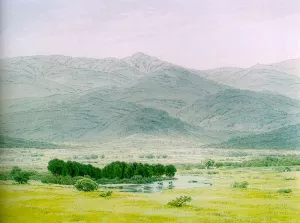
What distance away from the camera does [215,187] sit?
441 centimetres

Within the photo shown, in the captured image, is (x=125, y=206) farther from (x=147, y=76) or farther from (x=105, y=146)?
(x=147, y=76)

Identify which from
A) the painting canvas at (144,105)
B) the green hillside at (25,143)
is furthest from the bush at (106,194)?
the green hillside at (25,143)

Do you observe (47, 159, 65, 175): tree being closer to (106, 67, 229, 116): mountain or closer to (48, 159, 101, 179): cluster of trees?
(48, 159, 101, 179): cluster of trees

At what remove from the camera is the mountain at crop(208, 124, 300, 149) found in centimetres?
445

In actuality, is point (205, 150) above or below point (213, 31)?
below

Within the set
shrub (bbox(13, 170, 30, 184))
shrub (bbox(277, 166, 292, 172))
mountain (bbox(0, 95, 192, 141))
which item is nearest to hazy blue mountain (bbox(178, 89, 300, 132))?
mountain (bbox(0, 95, 192, 141))

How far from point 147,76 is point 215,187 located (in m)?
1.06

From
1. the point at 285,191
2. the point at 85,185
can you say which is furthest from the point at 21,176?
the point at 285,191

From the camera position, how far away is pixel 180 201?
14.2 feet

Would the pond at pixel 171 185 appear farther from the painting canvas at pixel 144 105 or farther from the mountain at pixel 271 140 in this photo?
the mountain at pixel 271 140

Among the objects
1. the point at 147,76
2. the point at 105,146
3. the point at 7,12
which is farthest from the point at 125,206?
the point at 7,12

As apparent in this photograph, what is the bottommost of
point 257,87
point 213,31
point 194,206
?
point 194,206

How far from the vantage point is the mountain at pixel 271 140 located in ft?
14.6

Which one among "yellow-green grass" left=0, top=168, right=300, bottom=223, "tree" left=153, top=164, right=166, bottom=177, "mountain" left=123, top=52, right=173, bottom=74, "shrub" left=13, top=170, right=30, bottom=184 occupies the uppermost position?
Result: "mountain" left=123, top=52, right=173, bottom=74
